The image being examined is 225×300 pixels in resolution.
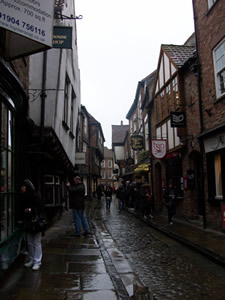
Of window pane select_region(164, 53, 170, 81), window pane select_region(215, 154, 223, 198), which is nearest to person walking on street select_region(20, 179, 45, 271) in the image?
window pane select_region(215, 154, 223, 198)

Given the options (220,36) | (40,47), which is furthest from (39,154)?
(220,36)

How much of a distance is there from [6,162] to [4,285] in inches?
78.0

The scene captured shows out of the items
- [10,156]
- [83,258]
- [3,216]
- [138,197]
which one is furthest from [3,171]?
[138,197]

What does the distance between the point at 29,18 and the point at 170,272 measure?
4.68m

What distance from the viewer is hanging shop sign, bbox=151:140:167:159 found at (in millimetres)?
13914

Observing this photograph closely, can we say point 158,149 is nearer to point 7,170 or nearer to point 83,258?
point 83,258

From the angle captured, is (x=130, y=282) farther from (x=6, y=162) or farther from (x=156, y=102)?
(x=156, y=102)

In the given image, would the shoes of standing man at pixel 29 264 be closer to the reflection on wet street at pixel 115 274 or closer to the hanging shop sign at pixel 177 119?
the reflection on wet street at pixel 115 274

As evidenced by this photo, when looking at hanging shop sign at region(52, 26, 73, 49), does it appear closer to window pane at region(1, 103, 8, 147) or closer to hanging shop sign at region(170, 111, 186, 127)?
window pane at region(1, 103, 8, 147)

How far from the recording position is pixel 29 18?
3.98 m

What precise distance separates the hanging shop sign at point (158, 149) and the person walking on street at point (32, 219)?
30.5 ft

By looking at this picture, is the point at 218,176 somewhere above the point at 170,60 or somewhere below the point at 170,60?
below

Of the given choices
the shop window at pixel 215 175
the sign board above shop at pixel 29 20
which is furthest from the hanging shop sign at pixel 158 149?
the sign board above shop at pixel 29 20

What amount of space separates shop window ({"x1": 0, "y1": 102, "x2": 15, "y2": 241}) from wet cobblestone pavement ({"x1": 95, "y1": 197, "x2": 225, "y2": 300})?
2.46 m
